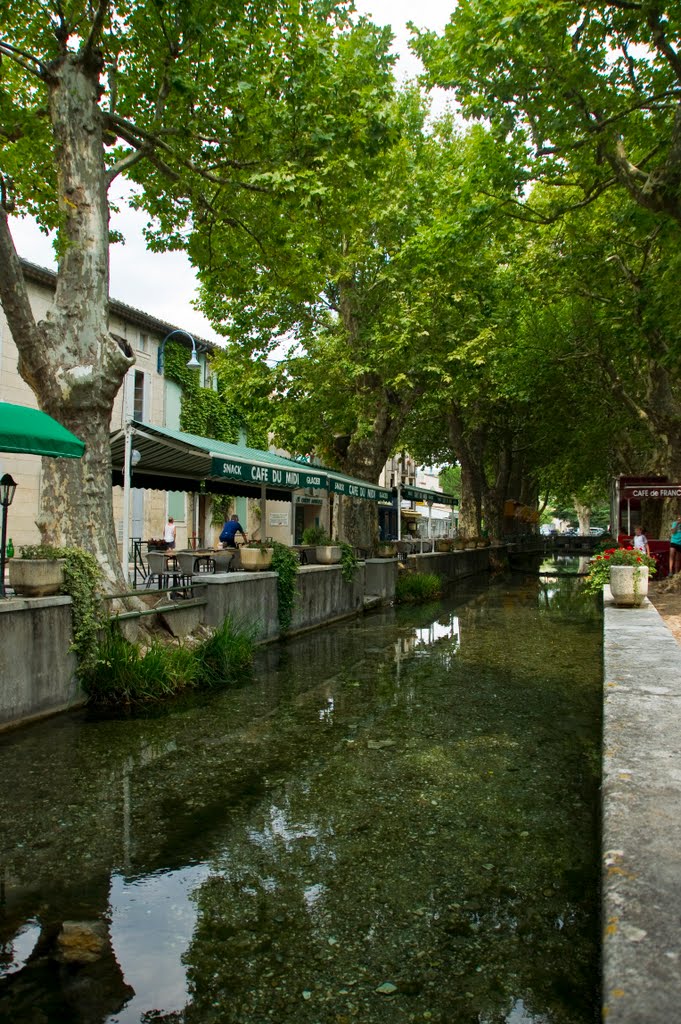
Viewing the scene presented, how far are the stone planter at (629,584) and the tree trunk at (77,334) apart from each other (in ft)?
24.1

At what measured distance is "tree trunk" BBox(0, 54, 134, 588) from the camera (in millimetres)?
8938

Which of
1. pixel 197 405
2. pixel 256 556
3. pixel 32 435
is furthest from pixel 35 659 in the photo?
pixel 197 405

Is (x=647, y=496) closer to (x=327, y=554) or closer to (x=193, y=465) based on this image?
(x=327, y=554)

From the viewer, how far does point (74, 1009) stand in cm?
280

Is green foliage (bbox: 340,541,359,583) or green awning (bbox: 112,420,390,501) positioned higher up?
green awning (bbox: 112,420,390,501)

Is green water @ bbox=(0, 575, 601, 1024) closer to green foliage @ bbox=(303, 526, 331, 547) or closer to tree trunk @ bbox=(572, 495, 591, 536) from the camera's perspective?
green foliage @ bbox=(303, 526, 331, 547)

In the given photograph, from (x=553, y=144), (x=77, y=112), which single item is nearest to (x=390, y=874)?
(x=77, y=112)

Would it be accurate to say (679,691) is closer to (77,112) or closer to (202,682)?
(202,682)

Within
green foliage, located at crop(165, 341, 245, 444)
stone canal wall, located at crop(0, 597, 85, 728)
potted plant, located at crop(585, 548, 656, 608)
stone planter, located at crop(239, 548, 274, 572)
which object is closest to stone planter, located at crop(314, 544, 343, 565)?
stone planter, located at crop(239, 548, 274, 572)

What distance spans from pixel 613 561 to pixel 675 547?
7.11 m

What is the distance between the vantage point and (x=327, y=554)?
16.6 metres

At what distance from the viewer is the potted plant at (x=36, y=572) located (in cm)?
739

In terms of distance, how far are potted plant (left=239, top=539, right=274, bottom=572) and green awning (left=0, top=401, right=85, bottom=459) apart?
16.5 ft

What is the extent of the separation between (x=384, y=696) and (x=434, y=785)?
10.0 ft
